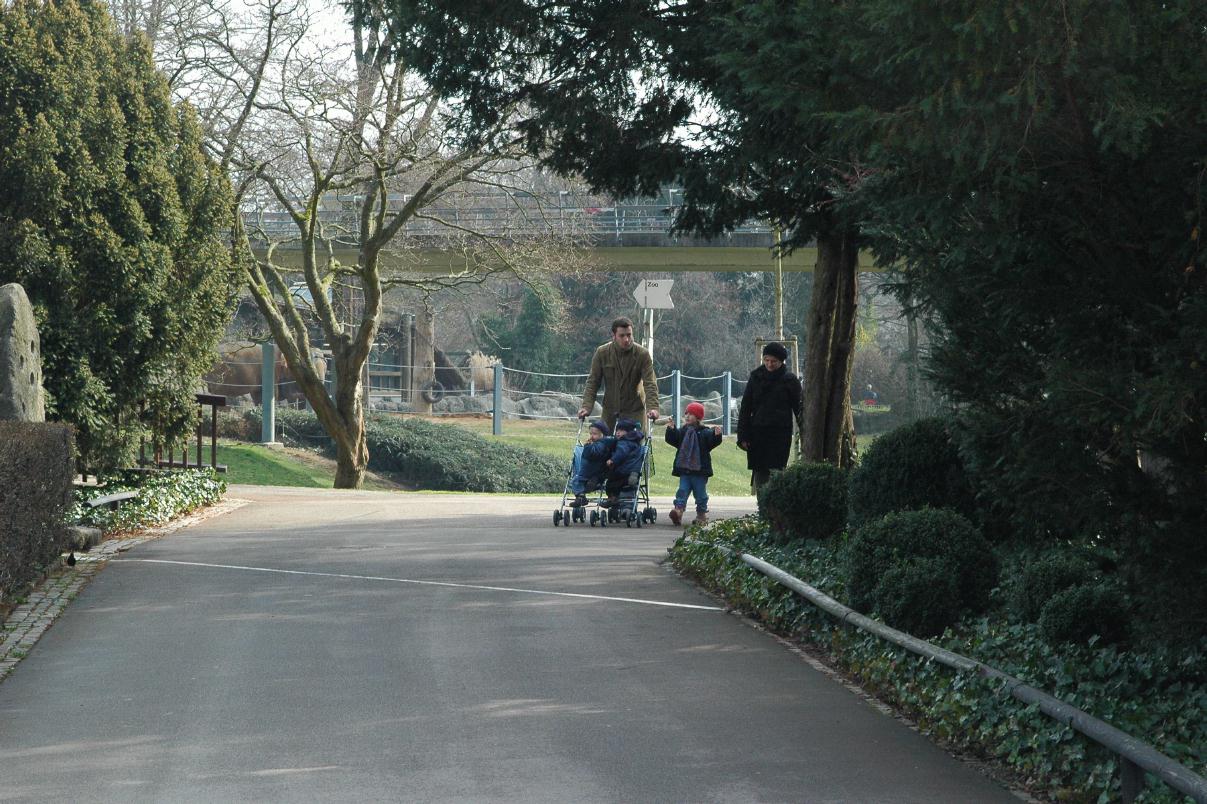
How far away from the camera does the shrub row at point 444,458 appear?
119ft

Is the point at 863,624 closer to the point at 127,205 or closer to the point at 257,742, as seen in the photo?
the point at 257,742

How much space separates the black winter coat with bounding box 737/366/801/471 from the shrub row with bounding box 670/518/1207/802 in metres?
5.75

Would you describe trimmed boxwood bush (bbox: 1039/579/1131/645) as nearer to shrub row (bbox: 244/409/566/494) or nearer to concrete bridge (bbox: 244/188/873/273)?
concrete bridge (bbox: 244/188/873/273)

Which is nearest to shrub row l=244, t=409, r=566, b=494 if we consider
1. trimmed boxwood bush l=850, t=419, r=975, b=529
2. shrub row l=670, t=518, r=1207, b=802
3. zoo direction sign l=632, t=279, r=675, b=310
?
zoo direction sign l=632, t=279, r=675, b=310

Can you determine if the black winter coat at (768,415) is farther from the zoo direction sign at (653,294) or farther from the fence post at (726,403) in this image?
the fence post at (726,403)

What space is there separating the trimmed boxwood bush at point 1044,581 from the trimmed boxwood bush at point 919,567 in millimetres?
404

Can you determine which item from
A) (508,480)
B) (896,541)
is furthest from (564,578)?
(508,480)

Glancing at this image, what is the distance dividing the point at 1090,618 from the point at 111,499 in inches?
414

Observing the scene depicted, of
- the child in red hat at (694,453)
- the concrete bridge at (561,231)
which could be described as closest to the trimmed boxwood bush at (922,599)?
the child in red hat at (694,453)

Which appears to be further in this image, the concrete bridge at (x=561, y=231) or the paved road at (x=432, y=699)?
the concrete bridge at (x=561, y=231)

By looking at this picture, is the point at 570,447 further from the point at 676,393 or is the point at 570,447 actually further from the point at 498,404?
the point at 676,393

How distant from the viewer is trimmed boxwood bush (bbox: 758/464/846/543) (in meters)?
11.0

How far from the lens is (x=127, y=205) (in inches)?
575

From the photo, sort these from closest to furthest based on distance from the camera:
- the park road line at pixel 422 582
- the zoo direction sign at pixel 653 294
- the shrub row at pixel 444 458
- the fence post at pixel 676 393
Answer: the park road line at pixel 422 582, the zoo direction sign at pixel 653 294, the shrub row at pixel 444 458, the fence post at pixel 676 393
